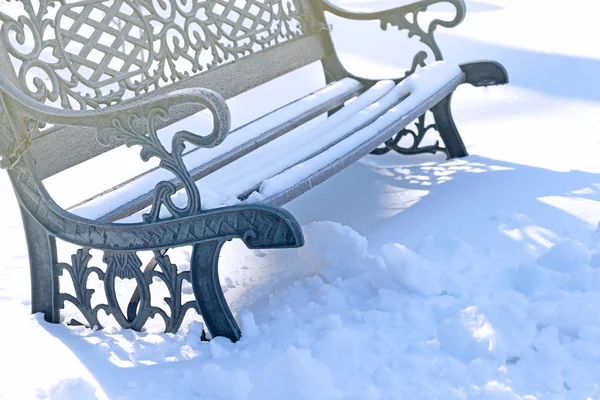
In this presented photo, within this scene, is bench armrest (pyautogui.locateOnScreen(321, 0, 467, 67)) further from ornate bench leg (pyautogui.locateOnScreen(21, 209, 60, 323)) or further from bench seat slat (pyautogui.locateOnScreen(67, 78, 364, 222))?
ornate bench leg (pyautogui.locateOnScreen(21, 209, 60, 323))

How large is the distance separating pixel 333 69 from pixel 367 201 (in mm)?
785

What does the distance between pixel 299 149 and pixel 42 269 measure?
910 mm

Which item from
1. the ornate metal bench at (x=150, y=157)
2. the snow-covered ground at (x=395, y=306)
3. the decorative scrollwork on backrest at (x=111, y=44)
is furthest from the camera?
the decorative scrollwork on backrest at (x=111, y=44)

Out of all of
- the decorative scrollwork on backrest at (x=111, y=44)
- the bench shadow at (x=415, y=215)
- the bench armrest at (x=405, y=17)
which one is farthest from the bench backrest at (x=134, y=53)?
the bench shadow at (x=415, y=215)

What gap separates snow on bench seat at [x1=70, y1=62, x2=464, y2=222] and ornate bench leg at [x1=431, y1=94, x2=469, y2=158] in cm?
21

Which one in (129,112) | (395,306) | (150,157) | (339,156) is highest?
(129,112)

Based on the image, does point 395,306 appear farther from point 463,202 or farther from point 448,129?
point 448,129

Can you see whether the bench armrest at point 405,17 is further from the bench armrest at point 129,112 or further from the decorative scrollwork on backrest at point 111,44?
the bench armrest at point 129,112

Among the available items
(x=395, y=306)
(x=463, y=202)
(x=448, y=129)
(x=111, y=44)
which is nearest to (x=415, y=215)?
(x=463, y=202)

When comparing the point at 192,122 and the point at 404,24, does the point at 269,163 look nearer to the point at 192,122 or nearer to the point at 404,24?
the point at 404,24

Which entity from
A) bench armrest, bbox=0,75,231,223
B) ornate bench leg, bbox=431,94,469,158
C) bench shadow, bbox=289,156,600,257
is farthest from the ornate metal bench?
ornate bench leg, bbox=431,94,469,158

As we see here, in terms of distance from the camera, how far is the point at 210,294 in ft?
8.01

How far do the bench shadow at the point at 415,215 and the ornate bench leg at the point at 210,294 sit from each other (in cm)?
7

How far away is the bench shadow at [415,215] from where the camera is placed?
7.81 feet
